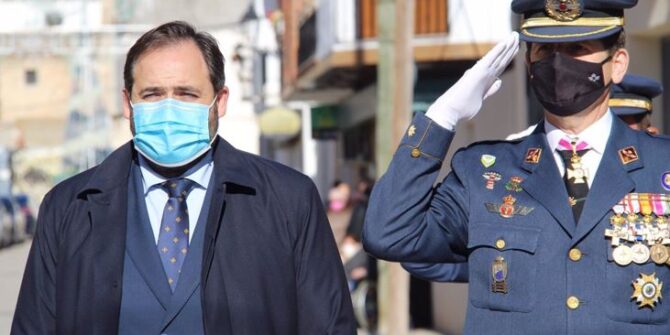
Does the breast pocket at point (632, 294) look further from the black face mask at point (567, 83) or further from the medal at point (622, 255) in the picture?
the black face mask at point (567, 83)

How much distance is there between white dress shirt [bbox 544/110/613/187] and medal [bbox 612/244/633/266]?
0.22 metres

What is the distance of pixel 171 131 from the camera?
4848mm

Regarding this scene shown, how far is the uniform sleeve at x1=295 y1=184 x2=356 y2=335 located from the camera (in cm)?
486

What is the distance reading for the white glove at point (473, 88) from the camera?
4438mm

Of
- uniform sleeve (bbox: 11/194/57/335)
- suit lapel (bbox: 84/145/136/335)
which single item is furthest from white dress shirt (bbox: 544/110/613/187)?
uniform sleeve (bbox: 11/194/57/335)

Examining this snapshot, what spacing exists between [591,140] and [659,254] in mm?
383

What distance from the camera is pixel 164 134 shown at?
15.9 feet

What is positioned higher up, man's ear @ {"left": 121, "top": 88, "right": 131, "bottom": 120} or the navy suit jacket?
man's ear @ {"left": 121, "top": 88, "right": 131, "bottom": 120}

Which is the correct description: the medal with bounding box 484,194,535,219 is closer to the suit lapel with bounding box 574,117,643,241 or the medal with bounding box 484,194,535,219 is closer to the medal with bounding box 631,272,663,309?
the suit lapel with bounding box 574,117,643,241

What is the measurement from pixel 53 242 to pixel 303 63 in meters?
23.8

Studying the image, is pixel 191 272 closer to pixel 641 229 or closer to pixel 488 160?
pixel 488 160

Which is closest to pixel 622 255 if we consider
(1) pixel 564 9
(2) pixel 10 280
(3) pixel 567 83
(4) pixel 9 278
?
(3) pixel 567 83

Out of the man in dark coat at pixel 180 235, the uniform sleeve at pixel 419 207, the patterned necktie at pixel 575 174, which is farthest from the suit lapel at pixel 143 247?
the patterned necktie at pixel 575 174

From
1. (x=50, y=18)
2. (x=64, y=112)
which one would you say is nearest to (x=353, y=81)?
(x=50, y=18)
